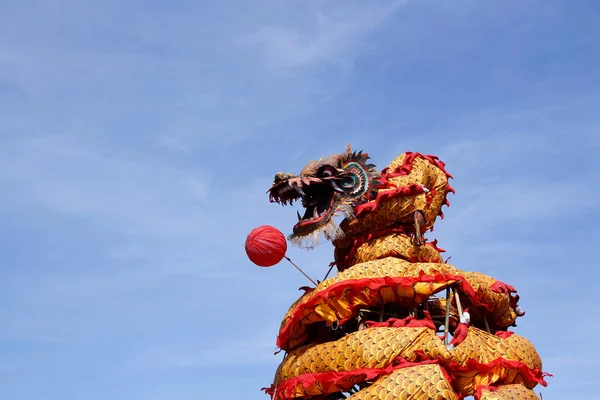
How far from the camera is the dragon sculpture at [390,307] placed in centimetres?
1366

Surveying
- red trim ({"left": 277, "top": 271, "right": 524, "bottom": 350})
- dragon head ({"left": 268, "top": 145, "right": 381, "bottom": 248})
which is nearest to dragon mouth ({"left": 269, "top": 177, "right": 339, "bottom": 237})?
dragon head ({"left": 268, "top": 145, "right": 381, "bottom": 248})

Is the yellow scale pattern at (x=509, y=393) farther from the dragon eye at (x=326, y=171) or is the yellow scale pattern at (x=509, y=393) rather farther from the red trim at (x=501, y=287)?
the dragon eye at (x=326, y=171)

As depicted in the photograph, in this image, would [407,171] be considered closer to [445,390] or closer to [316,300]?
[316,300]

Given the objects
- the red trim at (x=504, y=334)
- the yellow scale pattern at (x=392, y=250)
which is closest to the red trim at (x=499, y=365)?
the red trim at (x=504, y=334)

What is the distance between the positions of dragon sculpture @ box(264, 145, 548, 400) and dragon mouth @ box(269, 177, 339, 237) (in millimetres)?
24

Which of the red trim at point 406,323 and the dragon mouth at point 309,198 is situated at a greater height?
the dragon mouth at point 309,198

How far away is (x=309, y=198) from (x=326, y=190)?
0.37 m

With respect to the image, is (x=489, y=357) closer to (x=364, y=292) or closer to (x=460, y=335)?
(x=460, y=335)

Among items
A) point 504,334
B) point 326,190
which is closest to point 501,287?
point 504,334

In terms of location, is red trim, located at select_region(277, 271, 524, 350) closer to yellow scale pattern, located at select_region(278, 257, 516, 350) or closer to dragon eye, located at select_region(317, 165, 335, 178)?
yellow scale pattern, located at select_region(278, 257, 516, 350)

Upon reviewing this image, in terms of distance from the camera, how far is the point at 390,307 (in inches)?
598

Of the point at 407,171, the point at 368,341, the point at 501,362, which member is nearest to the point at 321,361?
the point at 368,341

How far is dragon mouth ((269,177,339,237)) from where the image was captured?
52.4 feet

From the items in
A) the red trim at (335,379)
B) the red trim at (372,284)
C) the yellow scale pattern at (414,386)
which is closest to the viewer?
the yellow scale pattern at (414,386)
